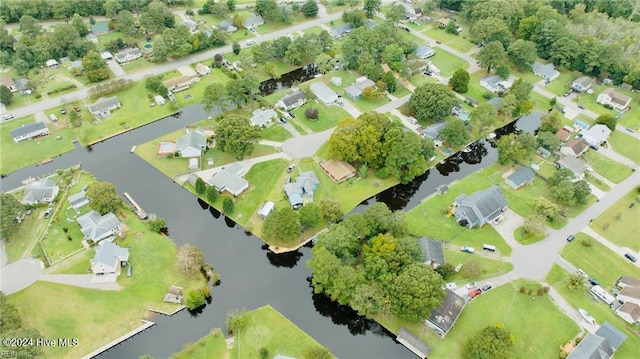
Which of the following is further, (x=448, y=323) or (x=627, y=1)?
(x=627, y=1)

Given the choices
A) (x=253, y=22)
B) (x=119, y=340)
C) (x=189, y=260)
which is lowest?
(x=119, y=340)

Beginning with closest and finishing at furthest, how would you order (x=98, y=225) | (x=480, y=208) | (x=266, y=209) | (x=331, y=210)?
(x=98, y=225) < (x=331, y=210) < (x=480, y=208) < (x=266, y=209)

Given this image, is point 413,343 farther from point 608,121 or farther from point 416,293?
point 608,121

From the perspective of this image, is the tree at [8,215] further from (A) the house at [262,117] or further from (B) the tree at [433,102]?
(B) the tree at [433,102]

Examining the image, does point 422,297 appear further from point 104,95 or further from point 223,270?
point 104,95

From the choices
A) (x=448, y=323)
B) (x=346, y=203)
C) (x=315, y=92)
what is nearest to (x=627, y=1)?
(x=315, y=92)

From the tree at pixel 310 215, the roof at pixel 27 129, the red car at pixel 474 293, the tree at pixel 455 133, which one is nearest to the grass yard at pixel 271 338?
the tree at pixel 310 215

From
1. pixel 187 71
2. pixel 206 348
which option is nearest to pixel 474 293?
pixel 206 348
